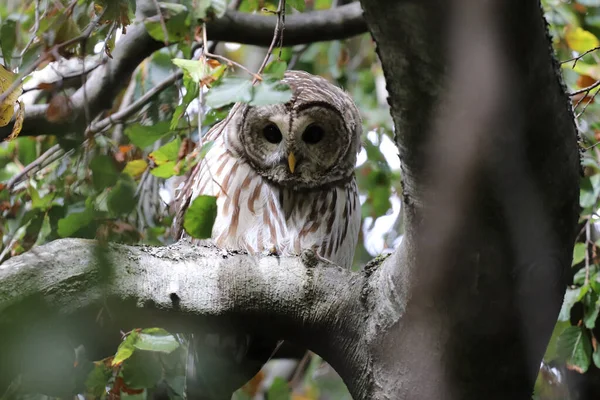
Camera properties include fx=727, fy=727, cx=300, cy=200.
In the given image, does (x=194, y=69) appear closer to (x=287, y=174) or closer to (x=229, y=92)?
(x=229, y=92)

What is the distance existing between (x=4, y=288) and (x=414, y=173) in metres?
0.96

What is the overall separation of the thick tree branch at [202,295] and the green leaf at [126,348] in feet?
0.53

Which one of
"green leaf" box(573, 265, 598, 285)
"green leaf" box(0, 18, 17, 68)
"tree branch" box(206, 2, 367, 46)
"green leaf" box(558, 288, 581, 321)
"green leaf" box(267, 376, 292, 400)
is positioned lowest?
"green leaf" box(267, 376, 292, 400)

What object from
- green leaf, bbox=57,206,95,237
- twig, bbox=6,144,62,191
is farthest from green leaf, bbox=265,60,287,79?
twig, bbox=6,144,62,191

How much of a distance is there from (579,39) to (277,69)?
2705 millimetres

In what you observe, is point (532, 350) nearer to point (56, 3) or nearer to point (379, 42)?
point (379, 42)

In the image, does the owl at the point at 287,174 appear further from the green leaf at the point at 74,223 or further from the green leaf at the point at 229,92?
the green leaf at the point at 229,92

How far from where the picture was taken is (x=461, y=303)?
5.42 feet

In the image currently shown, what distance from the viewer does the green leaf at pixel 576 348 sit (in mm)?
2842

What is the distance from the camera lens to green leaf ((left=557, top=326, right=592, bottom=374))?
284 centimetres

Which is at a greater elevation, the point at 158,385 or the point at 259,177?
the point at 259,177

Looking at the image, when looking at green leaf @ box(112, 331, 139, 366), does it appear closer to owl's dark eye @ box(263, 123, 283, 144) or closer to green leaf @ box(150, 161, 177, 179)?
A: green leaf @ box(150, 161, 177, 179)

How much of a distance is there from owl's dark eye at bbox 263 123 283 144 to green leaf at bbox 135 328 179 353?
1.40 meters

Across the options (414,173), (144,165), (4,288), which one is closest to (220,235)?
(144,165)
